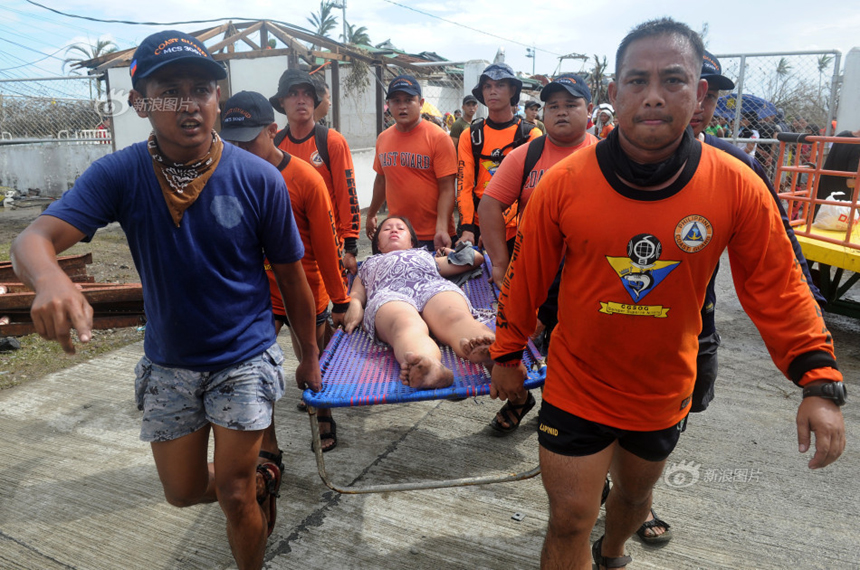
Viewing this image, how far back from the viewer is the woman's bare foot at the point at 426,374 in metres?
2.69

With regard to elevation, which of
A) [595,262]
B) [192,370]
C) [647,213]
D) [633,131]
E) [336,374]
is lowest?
[336,374]

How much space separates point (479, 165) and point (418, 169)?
478 mm

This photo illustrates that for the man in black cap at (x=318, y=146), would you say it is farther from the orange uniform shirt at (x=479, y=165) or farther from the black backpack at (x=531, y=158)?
the black backpack at (x=531, y=158)

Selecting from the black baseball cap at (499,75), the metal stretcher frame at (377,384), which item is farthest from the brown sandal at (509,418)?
the black baseball cap at (499,75)

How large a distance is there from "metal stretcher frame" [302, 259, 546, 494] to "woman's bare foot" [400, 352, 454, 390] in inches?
1.4

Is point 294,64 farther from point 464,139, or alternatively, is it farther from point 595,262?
point 595,262

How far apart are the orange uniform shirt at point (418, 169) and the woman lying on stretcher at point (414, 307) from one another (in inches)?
12.5

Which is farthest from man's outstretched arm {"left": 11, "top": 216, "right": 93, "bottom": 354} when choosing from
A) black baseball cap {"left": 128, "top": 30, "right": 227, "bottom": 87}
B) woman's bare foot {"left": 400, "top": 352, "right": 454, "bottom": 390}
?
woman's bare foot {"left": 400, "top": 352, "right": 454, "bottom": 390}

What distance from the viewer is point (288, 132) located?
4.18 meters

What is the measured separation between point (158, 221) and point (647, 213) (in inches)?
59.7

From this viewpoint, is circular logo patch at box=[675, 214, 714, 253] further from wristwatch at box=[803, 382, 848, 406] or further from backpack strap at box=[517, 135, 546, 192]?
backpack strap at box=[517, 135, 546, 192]

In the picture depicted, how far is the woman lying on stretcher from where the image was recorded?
277cm

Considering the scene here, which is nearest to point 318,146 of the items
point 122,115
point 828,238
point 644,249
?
point 644,249

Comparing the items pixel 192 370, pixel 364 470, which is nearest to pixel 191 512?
pixel 364 470
